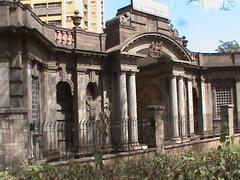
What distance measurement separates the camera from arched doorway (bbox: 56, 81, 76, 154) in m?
19.5

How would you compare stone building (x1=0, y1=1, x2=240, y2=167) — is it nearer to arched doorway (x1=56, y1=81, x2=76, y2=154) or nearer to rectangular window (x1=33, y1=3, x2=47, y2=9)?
arched doorway (x1=56, y1=81, x2=76, y2=154)

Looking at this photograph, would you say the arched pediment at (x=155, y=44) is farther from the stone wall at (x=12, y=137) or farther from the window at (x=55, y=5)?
the window at (x=55, y=5)

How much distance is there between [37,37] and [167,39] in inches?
343

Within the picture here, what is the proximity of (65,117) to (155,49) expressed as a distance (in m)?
5.95

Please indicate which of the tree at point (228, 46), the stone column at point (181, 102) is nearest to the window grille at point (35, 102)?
the stone column at point (181, 102)

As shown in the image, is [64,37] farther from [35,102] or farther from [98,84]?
[35,102]

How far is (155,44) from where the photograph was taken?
22.6m

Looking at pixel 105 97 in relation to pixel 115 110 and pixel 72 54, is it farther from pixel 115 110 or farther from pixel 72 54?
pixel 72 54

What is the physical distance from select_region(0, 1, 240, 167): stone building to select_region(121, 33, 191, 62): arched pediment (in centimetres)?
5

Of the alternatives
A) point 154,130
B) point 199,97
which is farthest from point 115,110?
point 199,97

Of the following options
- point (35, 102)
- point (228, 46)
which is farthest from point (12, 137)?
point (228, 46)

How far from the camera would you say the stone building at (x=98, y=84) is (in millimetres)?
15516

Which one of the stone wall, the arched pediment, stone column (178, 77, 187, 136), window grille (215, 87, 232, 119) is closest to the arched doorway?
the arched pediment

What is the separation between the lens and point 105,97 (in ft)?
71.0
